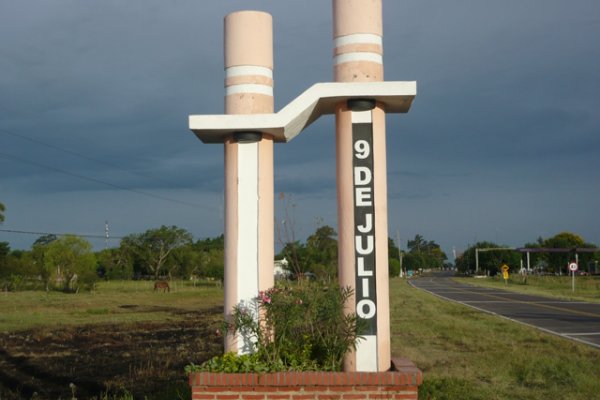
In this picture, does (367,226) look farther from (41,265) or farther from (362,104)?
(41,265)

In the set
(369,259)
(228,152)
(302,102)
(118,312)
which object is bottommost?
(118,312)

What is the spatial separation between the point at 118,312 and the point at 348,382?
2925cm

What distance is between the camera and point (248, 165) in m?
8.95

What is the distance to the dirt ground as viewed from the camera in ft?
41.3

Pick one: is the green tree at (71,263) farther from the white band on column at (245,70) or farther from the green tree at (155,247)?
the white band on column at (245,70)

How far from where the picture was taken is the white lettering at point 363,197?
27.8 ft

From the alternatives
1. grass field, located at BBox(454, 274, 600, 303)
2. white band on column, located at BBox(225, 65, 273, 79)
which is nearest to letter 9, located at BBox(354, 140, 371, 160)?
white band on column, located at BBox(225, 65, 273, 79)

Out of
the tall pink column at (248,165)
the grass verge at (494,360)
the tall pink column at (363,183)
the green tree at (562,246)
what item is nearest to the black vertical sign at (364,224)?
the tall pink column at (363,183)

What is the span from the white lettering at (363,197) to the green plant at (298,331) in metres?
1.09

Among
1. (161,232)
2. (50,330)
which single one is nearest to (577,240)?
(161,232)

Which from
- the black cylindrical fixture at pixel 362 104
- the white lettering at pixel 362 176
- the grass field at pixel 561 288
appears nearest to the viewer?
the white lettering at pixel 362 176

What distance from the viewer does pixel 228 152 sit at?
9.04 m

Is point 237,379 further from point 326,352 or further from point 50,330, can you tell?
point 50,330

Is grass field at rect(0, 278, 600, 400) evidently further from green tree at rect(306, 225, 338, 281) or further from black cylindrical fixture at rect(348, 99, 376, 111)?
black cylindrical fixture at rect(348, 99, 376, 111)
